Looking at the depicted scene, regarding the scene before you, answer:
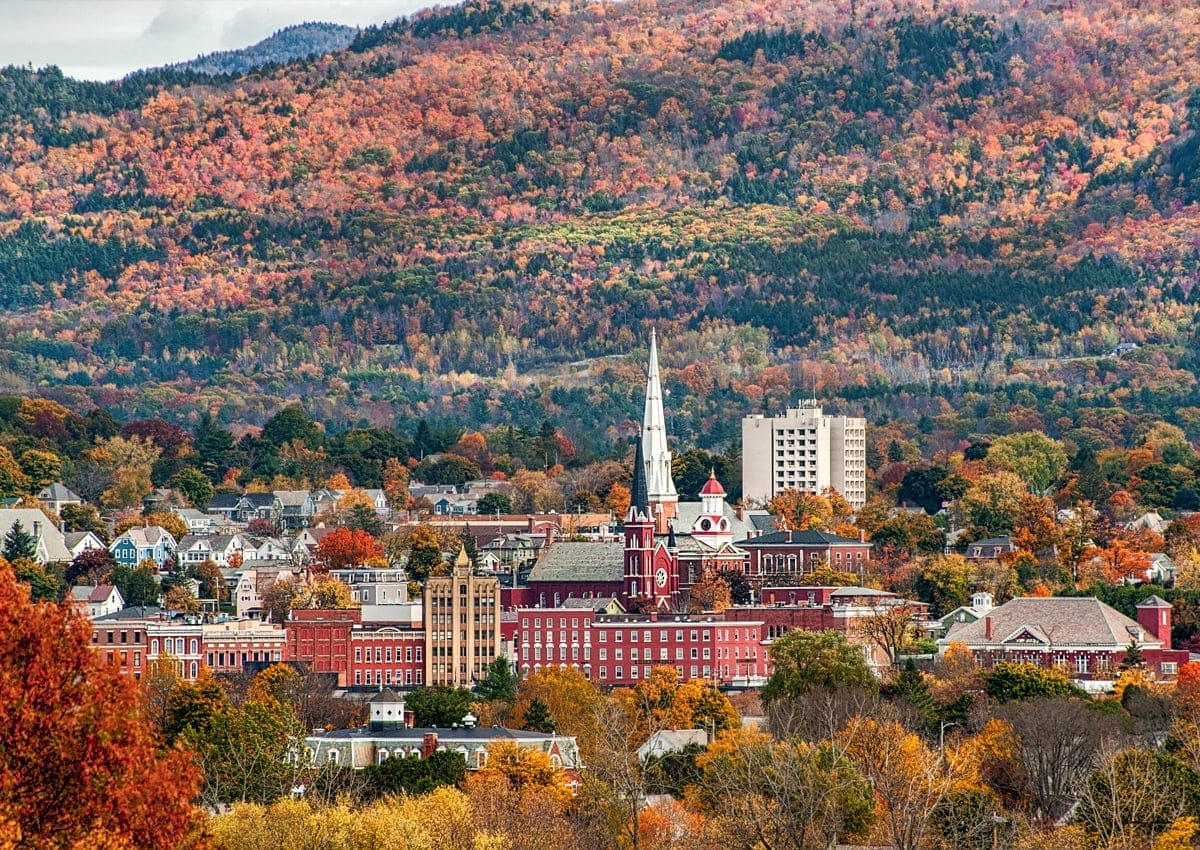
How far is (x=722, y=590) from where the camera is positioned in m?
140

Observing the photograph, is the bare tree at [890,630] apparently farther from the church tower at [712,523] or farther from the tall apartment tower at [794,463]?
the tall apartment tower at [794,463]

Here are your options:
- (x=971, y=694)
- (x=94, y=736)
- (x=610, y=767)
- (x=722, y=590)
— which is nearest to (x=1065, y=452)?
(x=722, y=590)

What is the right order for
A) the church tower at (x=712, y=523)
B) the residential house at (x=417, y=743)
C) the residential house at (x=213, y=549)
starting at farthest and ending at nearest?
the residential house at (x=213, y=549) < the church tower at (x=712, y=523) < the residential house at (x=417, y=743)

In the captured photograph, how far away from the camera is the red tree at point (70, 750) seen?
35781 millimetres

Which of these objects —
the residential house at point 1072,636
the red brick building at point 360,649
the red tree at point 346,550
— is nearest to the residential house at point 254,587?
the red tree at point 346,550

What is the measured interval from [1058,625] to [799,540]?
27.0 meters

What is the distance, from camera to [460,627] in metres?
134

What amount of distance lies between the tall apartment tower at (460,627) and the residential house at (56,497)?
45.5m

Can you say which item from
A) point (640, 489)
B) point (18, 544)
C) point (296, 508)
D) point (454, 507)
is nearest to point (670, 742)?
point (640, 489)

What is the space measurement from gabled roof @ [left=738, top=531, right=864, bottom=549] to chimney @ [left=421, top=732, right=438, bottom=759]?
2127 inches

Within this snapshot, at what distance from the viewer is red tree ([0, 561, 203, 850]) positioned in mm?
35781

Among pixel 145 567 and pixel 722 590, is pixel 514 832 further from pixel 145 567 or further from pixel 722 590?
pixel 145 567

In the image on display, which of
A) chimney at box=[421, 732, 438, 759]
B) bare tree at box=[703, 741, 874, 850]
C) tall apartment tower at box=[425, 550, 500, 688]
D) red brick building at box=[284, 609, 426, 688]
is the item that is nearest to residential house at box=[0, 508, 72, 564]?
red brick building at box=[284, 609, 426, 688]

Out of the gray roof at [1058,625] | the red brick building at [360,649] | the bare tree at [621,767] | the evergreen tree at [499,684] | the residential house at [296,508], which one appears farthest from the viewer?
the residential house at [296,508]
